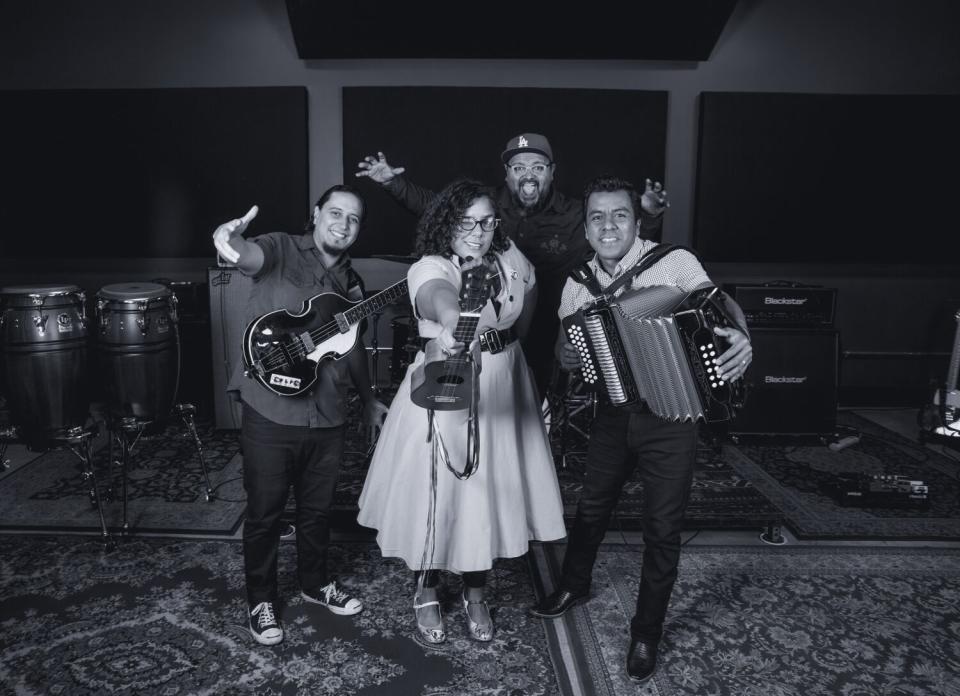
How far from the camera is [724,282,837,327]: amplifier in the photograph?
4367 millimetres

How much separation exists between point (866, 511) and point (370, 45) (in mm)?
4354

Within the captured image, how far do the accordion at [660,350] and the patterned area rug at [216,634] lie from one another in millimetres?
951

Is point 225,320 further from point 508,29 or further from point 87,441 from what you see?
Result: point 508,29

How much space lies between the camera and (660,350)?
1.89 m

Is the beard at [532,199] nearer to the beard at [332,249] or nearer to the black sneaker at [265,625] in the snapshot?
the beard at [332,249]

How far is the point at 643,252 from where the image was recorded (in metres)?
2.10

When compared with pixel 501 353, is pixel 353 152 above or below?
above

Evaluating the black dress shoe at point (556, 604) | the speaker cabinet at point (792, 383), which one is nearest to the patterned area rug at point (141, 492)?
the black dress shoe at point (556, 604)

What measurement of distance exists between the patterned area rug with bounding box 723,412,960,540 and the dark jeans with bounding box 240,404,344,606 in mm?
2225

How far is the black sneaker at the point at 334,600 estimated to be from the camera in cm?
238

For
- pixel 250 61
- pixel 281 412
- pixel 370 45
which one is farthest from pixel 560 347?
pixel 250 61

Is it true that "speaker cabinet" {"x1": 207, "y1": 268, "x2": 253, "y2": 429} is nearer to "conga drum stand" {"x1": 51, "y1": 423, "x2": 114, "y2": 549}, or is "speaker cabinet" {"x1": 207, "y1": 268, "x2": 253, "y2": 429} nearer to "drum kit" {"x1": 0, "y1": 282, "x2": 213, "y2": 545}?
"drum kit" {"x1": 0, "y1": 282, "x2": 213, "y2": 545}

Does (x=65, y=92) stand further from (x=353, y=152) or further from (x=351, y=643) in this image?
(x=351, y=643)

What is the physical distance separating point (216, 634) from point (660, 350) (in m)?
1.77
